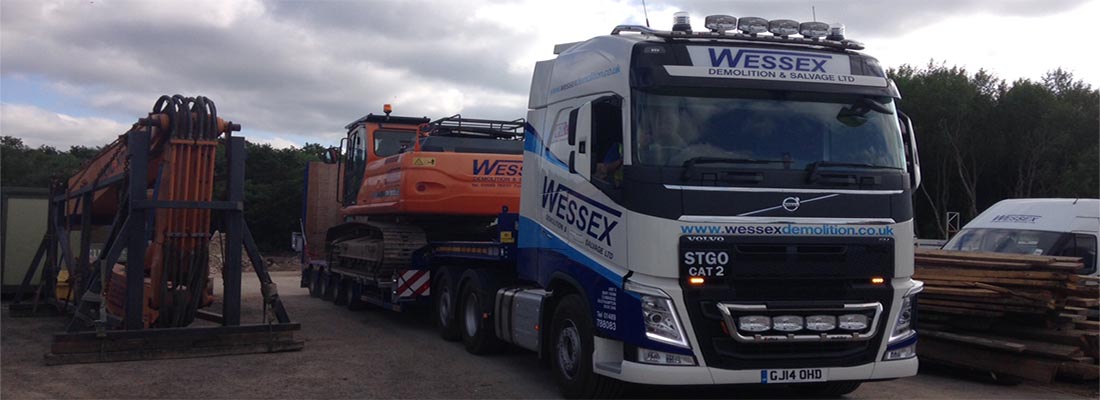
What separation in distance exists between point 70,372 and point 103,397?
1517 millimetres

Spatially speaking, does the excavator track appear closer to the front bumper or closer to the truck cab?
the truck cab

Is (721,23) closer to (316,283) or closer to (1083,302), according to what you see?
(1083,302)

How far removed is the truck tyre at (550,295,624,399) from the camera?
26.5 ft

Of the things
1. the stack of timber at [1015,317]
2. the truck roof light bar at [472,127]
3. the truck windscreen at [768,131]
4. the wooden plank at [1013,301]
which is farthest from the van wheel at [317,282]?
the truck windscreen at [768,131]

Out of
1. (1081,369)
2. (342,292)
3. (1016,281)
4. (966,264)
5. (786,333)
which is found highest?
(966,264)

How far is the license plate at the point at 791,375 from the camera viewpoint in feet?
24.2

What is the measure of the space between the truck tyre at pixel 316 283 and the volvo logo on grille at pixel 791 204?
45.6ft

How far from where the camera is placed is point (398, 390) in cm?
911

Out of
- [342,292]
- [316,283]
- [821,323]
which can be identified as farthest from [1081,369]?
[316,283]

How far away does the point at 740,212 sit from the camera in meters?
7.37

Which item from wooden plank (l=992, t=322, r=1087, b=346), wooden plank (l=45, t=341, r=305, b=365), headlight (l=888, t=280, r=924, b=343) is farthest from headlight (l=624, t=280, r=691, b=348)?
wooden plank (l=45, t=341, r=305, b=365)

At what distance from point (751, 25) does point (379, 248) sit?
25.2 ft

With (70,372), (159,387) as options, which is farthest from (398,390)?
(70,372)

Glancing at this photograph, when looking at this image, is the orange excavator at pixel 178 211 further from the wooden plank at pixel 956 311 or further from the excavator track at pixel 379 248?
the wooden plank at pixel 956 311
